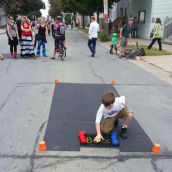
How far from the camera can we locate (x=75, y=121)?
245 inches

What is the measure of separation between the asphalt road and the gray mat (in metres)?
0.16

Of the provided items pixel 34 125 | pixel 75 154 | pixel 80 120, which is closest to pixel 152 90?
pixel 80 120

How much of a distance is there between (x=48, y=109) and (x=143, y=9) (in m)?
27.5

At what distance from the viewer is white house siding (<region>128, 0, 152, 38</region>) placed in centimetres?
3054

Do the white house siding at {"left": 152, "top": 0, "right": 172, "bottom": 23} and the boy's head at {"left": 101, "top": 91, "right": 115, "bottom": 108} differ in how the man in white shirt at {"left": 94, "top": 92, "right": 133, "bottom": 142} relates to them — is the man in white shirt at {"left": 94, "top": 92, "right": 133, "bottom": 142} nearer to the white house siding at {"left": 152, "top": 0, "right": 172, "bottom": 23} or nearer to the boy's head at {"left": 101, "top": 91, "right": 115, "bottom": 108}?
the boy's head at {"left": 101, "top": 91, "right": 115, "bottom": 108}

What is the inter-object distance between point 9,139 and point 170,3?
2498 cm

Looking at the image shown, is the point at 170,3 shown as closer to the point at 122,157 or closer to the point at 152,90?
the point at 152,90

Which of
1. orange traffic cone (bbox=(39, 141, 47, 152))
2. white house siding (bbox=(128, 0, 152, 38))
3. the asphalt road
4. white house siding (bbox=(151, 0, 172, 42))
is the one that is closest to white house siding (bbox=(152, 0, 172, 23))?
white house siding (bbox=(151, 0, 172, 42))

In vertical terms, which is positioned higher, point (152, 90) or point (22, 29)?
point (22, 29)

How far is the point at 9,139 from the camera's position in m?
5.32

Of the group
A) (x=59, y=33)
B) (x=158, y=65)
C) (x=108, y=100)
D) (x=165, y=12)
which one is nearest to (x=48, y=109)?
(x=108, y=100)

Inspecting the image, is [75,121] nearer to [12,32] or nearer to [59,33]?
[59,33]

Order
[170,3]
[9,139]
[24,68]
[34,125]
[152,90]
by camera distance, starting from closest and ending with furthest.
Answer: [9,139] → [34,125] → [152,90] → [24,68] → [170,3]

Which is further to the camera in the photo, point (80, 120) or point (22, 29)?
point (22, 29)
